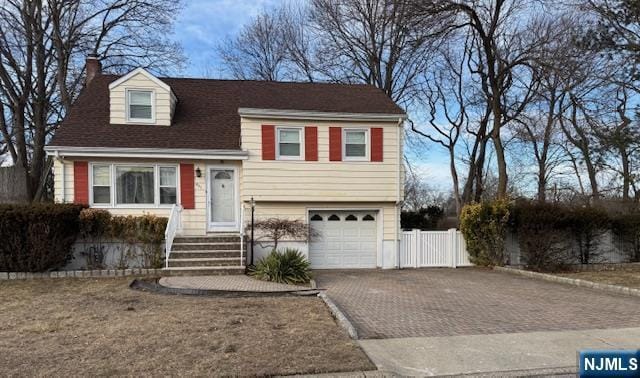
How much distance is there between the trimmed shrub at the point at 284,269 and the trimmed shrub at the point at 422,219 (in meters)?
13.2

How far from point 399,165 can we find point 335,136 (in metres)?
2.44

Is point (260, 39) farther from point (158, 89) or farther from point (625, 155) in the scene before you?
point (625, 155)

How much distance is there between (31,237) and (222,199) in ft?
17.9

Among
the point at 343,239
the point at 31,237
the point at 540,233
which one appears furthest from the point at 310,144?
the point at 31,237

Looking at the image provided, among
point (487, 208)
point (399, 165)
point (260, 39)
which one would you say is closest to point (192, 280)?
point (399, 165)

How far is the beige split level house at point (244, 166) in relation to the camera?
13.6 m

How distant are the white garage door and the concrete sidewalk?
8.72 m

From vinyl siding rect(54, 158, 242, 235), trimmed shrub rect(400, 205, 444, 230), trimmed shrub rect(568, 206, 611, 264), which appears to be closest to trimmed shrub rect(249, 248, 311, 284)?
vinyl siding rect(54, 158, 242, 235)

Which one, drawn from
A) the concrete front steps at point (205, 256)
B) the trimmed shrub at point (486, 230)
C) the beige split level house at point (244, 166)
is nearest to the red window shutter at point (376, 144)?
the beige split level house at point (244, 166)

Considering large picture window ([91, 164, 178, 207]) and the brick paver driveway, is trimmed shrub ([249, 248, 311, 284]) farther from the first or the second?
large picture window ([91, 164, 178, 207])

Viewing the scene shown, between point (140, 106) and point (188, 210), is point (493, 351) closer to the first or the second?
point (188, 210)

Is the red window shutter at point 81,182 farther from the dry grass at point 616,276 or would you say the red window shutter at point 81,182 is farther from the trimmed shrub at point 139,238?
the dry grass at point 616,276

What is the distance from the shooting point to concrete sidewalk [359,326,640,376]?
4898mm

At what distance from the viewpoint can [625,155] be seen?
1648 centimetres
